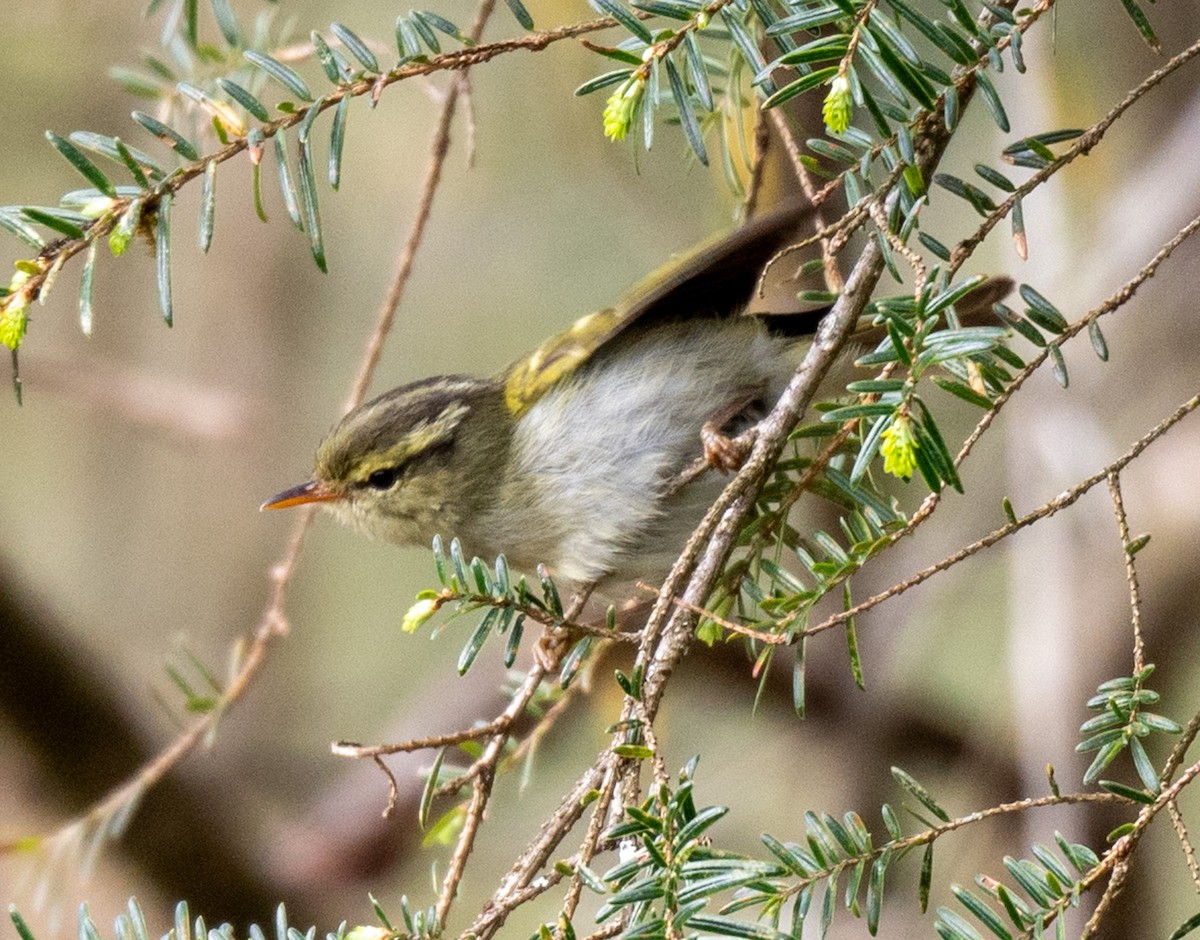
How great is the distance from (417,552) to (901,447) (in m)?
5.58

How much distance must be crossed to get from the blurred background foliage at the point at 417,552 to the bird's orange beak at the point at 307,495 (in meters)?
0.33

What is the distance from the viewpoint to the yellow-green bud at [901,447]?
1.07m

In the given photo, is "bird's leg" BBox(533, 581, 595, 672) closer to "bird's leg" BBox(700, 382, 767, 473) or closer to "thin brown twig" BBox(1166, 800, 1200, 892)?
"bird's leg" BBox(700, 382, 767, 473)

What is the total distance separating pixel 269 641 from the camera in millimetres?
2191

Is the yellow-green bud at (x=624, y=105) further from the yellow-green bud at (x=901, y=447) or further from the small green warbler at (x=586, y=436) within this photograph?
the small green warbler at (x=586, y=436)

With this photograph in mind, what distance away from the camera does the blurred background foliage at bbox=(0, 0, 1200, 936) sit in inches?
118

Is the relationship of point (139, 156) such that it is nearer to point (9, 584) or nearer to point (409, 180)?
point (9, 584)

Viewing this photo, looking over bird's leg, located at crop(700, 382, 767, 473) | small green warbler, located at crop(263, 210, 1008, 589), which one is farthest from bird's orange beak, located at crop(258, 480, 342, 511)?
bird's leg, located at crop(700, 382, 767, 473)

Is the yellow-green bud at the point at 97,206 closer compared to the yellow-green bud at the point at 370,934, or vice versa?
the yellow-green bud at the point at 370,934

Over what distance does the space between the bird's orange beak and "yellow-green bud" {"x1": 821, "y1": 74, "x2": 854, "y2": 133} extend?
1.55 m

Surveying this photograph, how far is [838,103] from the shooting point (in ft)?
3.87

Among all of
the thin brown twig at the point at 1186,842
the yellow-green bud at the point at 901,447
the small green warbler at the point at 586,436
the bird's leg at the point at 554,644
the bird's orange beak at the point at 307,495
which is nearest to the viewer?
the thin brown twig at the point at 1186,842

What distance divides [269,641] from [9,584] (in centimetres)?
115

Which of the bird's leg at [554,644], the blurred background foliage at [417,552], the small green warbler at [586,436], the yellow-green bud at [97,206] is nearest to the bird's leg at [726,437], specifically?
the small green warbler at [586,436]
